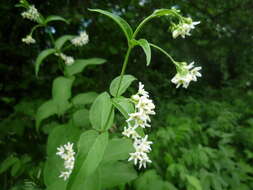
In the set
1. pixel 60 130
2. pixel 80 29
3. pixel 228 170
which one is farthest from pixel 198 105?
pixel 60 130

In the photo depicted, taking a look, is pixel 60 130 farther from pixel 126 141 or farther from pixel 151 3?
pixel 151 3

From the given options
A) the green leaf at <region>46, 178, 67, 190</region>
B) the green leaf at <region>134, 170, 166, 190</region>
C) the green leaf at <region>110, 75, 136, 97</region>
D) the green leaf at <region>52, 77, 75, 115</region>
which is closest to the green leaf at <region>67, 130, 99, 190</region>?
the green leaf at <region>110, 75, 136, 97</region>

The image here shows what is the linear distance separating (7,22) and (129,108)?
295cm

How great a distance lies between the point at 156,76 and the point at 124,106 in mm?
2493

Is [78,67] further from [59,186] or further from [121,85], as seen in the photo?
[59,186]

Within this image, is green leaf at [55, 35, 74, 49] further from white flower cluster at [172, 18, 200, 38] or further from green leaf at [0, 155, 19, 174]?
white flower cluster at [172, 18, 200, 38]

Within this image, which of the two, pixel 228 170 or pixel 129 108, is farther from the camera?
pixel 228 170

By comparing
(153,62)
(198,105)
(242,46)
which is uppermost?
(242,46)

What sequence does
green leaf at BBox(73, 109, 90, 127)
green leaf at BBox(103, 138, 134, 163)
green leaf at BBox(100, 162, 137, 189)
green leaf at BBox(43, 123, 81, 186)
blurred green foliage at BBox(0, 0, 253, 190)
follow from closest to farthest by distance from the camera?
green leaf at BBox(103, 138, 134, 163) → green leaf at BBox(100, 162, 137, 189) → green leaf at BBox(43, 123, 81, 186) → green leaf at BBox(73, 109, 90, 127) → blurred green foliage at BBox(0, 0, 253, 190)

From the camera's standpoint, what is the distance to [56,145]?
2211mm

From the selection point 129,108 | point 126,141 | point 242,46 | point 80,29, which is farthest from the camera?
point 242,46

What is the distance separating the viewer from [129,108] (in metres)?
1.41

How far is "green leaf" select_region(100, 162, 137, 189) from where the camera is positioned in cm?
186

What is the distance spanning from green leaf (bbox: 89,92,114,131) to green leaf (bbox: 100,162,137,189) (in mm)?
475
